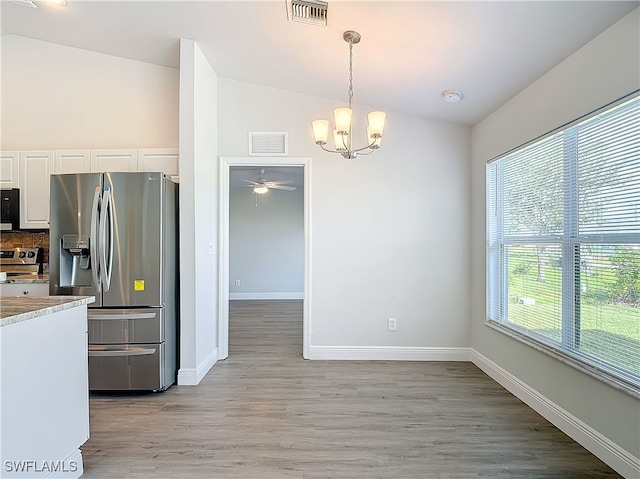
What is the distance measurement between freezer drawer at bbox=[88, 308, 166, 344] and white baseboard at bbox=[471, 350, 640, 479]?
3.08m

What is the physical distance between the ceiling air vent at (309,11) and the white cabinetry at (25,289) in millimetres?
3183

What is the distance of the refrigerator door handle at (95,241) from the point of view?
3035mm

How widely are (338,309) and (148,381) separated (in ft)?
6.44

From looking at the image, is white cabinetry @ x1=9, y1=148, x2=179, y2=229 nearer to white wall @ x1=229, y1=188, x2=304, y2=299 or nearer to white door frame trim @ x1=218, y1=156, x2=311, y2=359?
white door frame trim @ x1=218, y1=156, x2=311, y2=359

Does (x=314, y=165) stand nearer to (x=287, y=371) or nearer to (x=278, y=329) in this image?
(x=287, y=371)

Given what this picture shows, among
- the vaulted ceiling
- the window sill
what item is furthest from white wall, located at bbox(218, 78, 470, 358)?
the window sill

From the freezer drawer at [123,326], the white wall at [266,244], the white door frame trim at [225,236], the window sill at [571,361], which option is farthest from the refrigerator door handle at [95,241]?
the white wall at [266,244]

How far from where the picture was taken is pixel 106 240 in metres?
3.05

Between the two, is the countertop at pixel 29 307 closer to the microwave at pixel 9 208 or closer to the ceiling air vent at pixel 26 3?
the microwave at pixel 9 208

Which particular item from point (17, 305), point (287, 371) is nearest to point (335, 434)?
point (287, 371)

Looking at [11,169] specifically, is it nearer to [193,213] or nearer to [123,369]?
[193,213]

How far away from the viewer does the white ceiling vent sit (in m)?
4.00

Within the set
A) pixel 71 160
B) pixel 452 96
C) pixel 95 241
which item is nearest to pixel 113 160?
pixel 71 160

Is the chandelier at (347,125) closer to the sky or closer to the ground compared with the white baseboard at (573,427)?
closer to the sky
